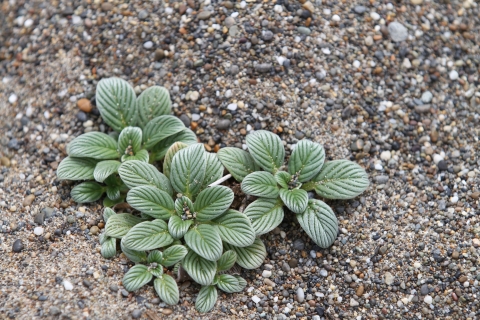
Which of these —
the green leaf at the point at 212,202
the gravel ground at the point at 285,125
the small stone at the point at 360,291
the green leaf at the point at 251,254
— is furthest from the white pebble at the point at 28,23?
the small stone at the point at 360,291

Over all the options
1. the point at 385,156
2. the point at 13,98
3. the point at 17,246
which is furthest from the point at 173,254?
the point at 13,98

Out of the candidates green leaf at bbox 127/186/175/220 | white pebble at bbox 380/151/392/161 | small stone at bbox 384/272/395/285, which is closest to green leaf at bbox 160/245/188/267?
green leaf at bbox 127/186/175/220

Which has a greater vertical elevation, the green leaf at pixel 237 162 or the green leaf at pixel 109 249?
the green leaf at pixel 237 162

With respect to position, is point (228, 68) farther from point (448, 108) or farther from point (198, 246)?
point (448, 108)

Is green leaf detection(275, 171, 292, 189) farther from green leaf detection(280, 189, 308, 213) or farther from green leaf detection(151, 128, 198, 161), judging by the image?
green leaf detection(151, 128, 198, 161)

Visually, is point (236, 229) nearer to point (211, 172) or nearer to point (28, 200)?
point (211, 172)

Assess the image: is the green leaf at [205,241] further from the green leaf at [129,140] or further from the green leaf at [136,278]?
the green leaf at [129,140]

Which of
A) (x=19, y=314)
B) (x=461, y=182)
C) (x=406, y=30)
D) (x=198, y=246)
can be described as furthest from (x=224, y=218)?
(x=406, y=30)
